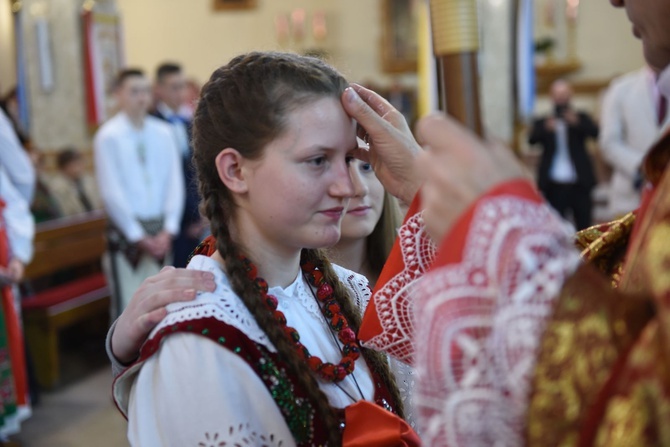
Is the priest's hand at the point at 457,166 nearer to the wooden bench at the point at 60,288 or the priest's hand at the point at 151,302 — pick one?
the priest's hand at the point at 151,302

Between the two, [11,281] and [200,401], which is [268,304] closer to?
[200,401]

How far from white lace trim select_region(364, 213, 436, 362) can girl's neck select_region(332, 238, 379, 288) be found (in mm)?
722

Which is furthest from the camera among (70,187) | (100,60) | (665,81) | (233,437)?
(100,60)

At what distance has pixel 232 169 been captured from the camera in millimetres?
1481

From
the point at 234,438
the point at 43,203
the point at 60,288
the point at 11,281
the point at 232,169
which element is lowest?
the point at 60,288

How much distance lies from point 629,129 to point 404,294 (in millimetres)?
4789

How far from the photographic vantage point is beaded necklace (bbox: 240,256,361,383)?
4.60 feet

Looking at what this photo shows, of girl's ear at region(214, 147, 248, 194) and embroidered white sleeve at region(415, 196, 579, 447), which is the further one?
girl's ear at region(214, 147, 248, 194)

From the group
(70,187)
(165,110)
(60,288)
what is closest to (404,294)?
(60,288)

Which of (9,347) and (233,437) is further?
(9,347)

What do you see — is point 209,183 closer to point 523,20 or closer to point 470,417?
point 470,417

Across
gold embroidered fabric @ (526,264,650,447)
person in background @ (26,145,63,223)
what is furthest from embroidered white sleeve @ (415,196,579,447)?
Result: person in background @ (26,145,63,223)

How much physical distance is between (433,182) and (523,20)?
7.19 meters

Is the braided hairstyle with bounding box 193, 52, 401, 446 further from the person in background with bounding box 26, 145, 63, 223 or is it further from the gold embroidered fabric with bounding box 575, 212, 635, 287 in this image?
the person in background with bounding box 26, 145, 63, 223
